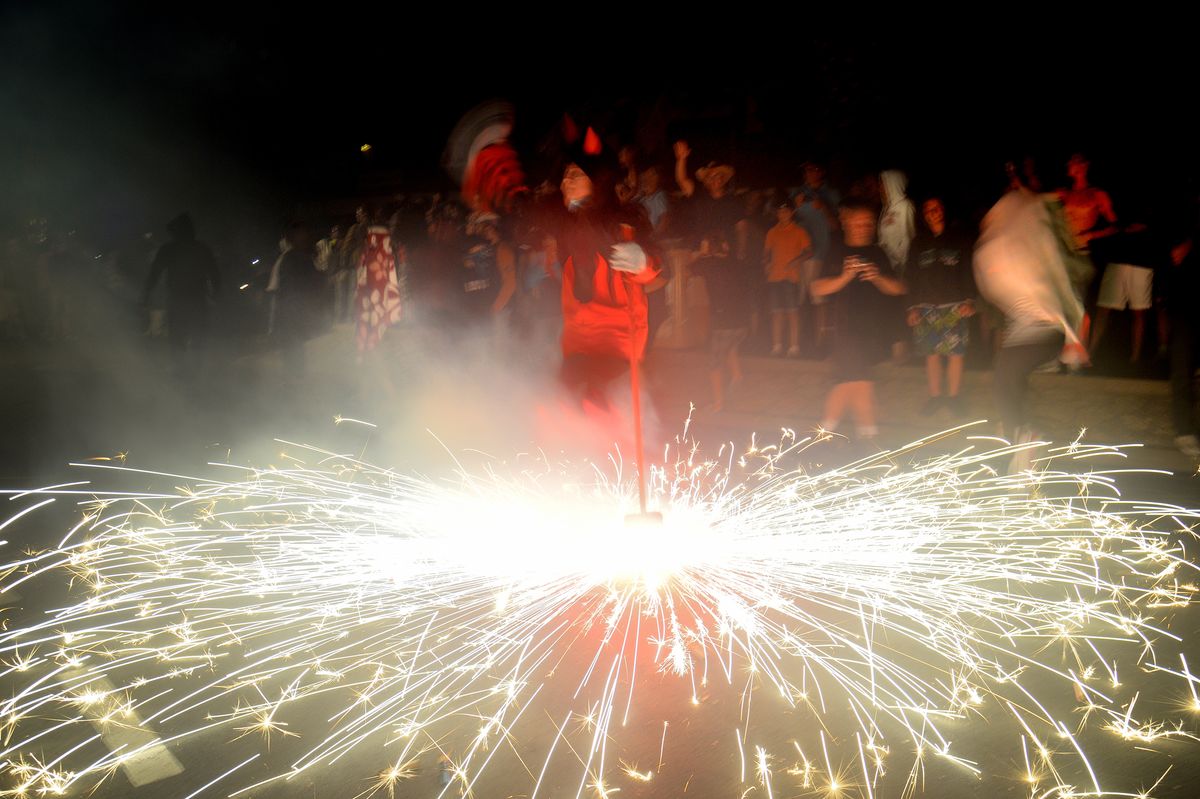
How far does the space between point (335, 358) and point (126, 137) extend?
11.9 metres

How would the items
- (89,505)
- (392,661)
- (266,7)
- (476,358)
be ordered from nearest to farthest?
(392,661), (89,505), (476,358), (266,7)

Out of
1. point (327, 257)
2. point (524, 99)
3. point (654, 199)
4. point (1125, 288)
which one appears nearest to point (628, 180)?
point (654, 199)

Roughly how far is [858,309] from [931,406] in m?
1.75

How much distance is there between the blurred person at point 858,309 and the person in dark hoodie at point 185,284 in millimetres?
7674

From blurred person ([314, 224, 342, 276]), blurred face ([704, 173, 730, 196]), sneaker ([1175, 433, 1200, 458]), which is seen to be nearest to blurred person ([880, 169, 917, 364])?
blurred face ([704, 173, 730, 196])

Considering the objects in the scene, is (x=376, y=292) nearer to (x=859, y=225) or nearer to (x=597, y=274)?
(x=597, y=274)

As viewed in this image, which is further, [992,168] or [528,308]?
[992,168]

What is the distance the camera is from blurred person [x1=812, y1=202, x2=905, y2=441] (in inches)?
251

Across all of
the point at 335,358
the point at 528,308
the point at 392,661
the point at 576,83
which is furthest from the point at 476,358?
the point at 576,83

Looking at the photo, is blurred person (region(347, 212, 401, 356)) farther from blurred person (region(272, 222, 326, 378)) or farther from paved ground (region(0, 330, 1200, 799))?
blurred person (region(272, 222, 326, 378))

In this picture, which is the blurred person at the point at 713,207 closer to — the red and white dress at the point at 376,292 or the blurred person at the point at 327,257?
the red and white dress at the point at 376,292

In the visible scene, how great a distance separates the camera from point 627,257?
549cm

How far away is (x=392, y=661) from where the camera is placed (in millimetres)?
4066

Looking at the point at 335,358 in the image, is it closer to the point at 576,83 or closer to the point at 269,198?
the point at 576,83
